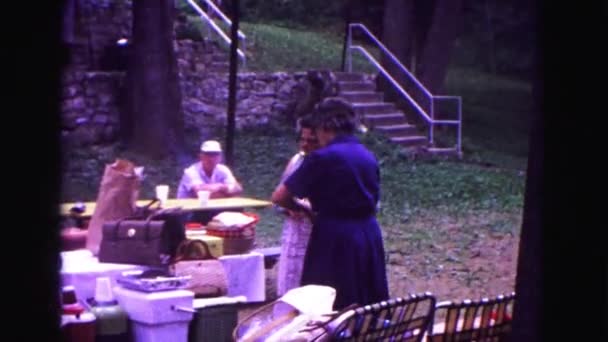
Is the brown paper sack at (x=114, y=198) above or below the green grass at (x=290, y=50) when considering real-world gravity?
below

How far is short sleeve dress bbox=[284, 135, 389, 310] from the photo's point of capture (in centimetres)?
642

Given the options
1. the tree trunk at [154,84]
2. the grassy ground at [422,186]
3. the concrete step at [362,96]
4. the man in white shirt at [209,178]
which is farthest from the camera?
the concrete step at [362,96]

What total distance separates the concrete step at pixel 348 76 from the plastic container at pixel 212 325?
15.0 metres

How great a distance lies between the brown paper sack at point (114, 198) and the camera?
24.8 ft

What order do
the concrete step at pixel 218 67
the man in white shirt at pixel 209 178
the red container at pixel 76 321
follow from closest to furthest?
the red container at pixel 76 321 → the man in white shirt at pixel 209 178 → the concrete step at pixel 218 67

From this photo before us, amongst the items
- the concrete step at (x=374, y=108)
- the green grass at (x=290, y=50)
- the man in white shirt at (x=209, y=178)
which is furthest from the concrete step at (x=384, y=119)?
the man in white shirt at (x=209, y=178)

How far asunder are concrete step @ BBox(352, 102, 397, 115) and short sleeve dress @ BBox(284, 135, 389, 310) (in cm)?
1377

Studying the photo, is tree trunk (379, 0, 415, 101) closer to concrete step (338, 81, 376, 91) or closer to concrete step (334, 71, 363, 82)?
concrete step (338, 81, 376, 91)

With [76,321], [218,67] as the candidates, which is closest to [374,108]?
[218,67]

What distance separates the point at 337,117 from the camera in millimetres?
6504

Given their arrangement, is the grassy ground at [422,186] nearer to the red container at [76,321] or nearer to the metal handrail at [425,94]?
the metal handrail at [425,94]

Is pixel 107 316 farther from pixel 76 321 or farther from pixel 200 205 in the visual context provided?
pixel 200 205

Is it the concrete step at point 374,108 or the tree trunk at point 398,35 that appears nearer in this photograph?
the concrete step at point 374,108

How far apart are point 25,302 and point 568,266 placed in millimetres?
2156
